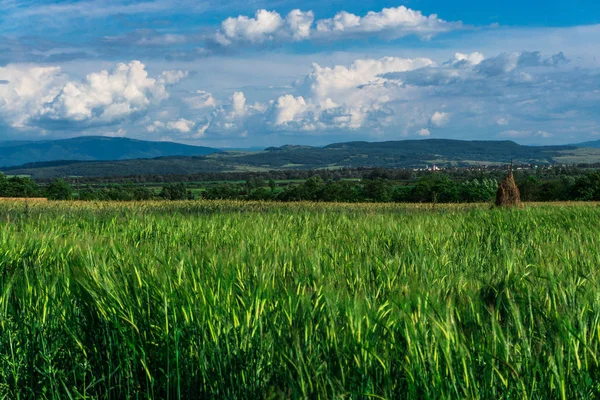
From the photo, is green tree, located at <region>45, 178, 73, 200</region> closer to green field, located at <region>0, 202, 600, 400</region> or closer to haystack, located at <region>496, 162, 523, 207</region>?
haystack, located at <region>496, 162, 523, 207</region>

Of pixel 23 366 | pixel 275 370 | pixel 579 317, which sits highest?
pixel 579 317

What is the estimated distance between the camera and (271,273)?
500 cm

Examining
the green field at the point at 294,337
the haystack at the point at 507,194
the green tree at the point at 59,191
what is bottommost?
the green tree at the point at 59,191

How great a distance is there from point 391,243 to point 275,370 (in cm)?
574

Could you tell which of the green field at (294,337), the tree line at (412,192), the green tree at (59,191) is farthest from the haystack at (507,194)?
the green tree at (59,191)

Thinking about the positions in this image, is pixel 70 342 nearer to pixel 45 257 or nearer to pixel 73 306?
pixel 73 306

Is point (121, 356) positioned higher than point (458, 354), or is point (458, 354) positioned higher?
point (458, 354)

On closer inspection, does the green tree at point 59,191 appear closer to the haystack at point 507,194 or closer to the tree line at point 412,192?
the tree line at point 412,192

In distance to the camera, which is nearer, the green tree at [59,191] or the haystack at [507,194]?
the haystack at [507,194]

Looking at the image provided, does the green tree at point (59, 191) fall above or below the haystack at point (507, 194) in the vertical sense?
below

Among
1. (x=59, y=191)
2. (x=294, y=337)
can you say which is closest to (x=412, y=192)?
(x=59, y=191)

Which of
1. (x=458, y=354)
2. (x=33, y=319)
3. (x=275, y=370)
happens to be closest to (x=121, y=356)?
(x=33, y=319)

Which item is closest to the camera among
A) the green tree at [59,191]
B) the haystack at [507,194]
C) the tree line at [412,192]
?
the haystack at [507,194]

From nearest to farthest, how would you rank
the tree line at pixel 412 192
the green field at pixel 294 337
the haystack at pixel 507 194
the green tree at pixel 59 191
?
the green field at pixel 294 337 → the haystack at pixel 507 194 → the tree line at pixel 412 192 → the green tree at pixel 59 191
